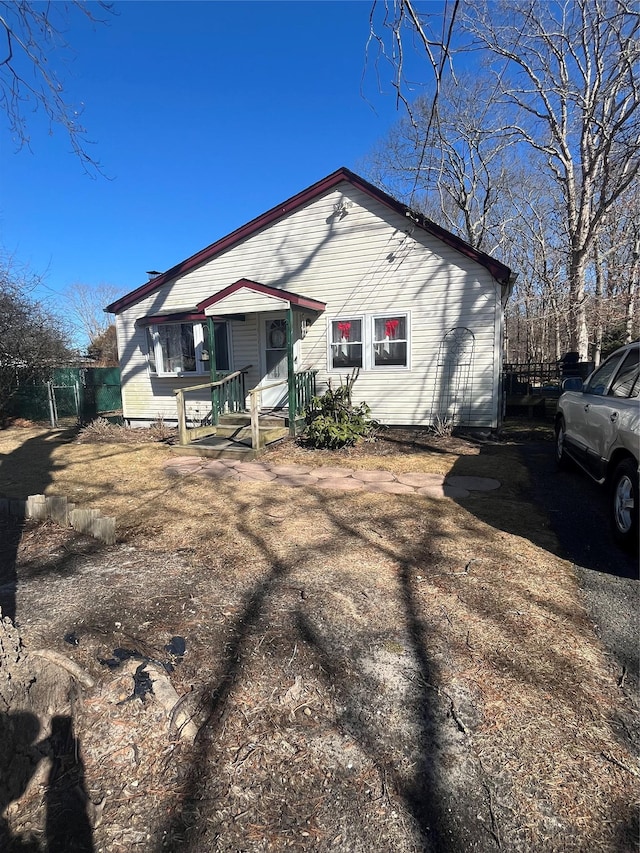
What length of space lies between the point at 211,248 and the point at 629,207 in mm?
15437

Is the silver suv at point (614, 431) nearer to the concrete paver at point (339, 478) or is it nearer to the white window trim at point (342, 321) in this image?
the concrete paver at point (339, 478)

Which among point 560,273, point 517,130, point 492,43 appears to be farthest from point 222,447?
point 560,273

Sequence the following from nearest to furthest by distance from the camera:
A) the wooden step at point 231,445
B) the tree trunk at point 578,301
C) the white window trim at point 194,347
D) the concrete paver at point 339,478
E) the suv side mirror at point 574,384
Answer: the concrete paver at point 339,478 → the suv side mirror at point 574,384 → the wooden step at point 231,445 → the white window trim at point 194,347 → the tree trunk at point 578,301

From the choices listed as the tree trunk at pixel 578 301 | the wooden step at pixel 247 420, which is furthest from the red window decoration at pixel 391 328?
the tree trunk at pixel 578 301

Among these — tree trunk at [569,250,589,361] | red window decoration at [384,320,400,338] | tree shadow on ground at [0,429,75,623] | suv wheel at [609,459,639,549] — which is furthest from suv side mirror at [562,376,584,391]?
tree trunk at [569,250,589,361]

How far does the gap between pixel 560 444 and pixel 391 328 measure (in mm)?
4636

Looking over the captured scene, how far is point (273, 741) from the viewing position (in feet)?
6.16

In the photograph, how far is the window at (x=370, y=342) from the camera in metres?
9.86

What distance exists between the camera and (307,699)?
212 cm

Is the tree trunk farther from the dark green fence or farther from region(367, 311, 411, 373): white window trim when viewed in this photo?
the dark green fence

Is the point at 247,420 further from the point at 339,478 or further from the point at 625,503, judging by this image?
the point at 625,503

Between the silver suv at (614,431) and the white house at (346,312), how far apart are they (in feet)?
12.6

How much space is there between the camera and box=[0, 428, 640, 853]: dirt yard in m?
1.55

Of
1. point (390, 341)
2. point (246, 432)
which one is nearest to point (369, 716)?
point (246, 432)
